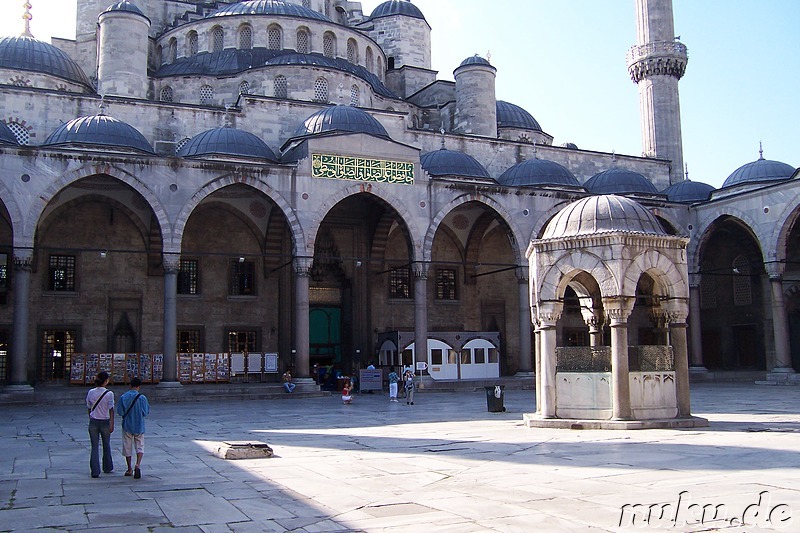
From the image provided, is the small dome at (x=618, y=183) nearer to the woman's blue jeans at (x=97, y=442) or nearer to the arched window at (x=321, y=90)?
the arched window at (x=321, y=90)

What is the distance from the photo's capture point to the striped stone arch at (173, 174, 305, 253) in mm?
19812

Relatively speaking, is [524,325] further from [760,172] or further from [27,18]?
[27,18]

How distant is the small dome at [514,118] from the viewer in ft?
103

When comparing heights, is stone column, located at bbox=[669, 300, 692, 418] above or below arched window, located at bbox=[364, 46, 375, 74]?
below

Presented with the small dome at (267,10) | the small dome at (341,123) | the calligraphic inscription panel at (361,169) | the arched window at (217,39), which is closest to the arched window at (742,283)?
the calligraphic inscription panel at (361,169)

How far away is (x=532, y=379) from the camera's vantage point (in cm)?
2338

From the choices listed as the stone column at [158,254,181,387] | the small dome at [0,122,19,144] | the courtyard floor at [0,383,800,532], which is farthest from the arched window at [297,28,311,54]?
the courtyard floor at [0,383,800,532]

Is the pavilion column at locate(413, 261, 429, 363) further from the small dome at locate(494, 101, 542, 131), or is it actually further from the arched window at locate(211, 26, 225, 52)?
the arched window at locate(211, 26, 225, 52)

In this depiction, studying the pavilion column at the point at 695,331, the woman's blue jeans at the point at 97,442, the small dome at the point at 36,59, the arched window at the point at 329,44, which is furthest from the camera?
the arched window at the point at 329,44

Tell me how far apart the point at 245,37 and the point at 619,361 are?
70.6ft

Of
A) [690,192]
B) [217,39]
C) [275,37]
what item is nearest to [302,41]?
[275,37]

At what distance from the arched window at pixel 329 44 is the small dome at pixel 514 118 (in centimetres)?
709

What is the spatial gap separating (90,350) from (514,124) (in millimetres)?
18144

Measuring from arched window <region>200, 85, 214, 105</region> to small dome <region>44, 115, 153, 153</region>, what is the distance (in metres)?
6.06
